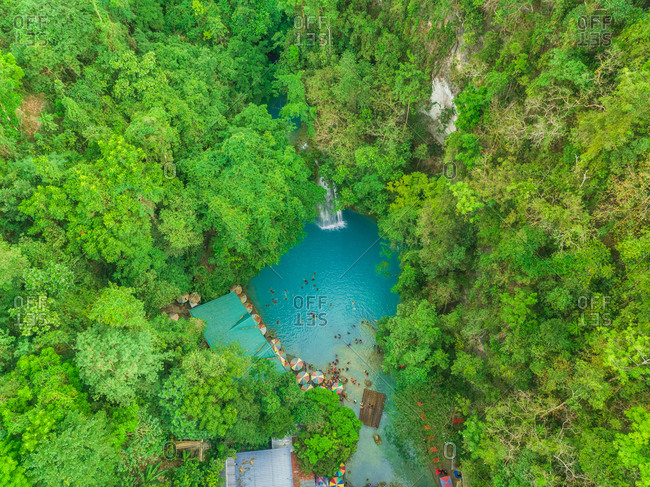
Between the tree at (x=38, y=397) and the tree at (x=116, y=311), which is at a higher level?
the tree at (x=116, y=311)

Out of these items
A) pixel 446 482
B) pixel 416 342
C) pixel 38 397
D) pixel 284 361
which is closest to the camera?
pixel 38 397

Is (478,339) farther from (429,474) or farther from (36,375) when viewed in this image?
(36,375)

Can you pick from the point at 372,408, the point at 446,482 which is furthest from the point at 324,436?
the point at 446,482

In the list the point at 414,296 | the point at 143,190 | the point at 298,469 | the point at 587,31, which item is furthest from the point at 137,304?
the point at 587,31

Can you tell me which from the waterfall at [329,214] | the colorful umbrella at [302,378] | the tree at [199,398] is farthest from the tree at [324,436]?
the waterfall at [329,214]

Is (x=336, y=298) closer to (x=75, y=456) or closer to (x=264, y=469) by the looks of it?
(x=264, y=469)

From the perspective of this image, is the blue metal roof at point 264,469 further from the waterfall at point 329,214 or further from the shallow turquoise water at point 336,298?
the waterfall at point 329,214

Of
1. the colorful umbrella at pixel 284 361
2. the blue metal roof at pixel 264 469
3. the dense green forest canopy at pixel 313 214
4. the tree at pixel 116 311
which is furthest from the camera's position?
the colorful umbrella at pixel 284 361
